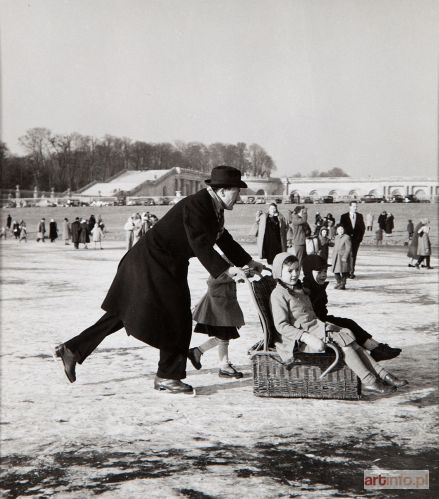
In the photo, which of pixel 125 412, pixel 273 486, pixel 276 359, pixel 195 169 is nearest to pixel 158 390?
pixel 125 412

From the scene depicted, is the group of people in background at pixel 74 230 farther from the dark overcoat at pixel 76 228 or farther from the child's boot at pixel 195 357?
the child's boot at pixel 195 357

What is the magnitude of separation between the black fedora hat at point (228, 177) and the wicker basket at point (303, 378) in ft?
4.34

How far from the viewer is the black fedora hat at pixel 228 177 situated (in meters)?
3.47

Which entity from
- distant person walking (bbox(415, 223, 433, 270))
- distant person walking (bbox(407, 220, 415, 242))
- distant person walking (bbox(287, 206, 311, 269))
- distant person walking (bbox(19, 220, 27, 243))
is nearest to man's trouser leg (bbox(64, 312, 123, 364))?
distant person walking (bbox(287, 206, 311, 269))

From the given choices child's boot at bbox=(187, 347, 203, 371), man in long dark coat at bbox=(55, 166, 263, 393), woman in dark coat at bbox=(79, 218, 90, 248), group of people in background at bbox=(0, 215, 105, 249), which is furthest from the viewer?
woman in dark coat at bbox=(79, 218, 90, 248)

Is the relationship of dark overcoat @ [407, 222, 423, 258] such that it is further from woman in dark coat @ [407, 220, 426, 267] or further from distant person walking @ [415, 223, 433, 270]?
distant person walking @ [415, 223, 433, 270]

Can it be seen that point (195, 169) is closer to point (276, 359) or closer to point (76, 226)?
point (276, 359)

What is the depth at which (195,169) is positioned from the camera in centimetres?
446

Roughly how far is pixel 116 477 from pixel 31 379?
220cm

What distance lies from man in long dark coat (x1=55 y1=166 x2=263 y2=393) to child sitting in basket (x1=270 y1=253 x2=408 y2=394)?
1.77 ft

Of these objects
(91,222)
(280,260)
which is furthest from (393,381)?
(91,222)

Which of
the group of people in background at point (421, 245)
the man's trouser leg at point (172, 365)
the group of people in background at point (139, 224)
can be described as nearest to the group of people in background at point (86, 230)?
the group of people in background at point (139, 224)

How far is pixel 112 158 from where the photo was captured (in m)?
7.77

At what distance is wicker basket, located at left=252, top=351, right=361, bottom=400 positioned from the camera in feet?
14.7
